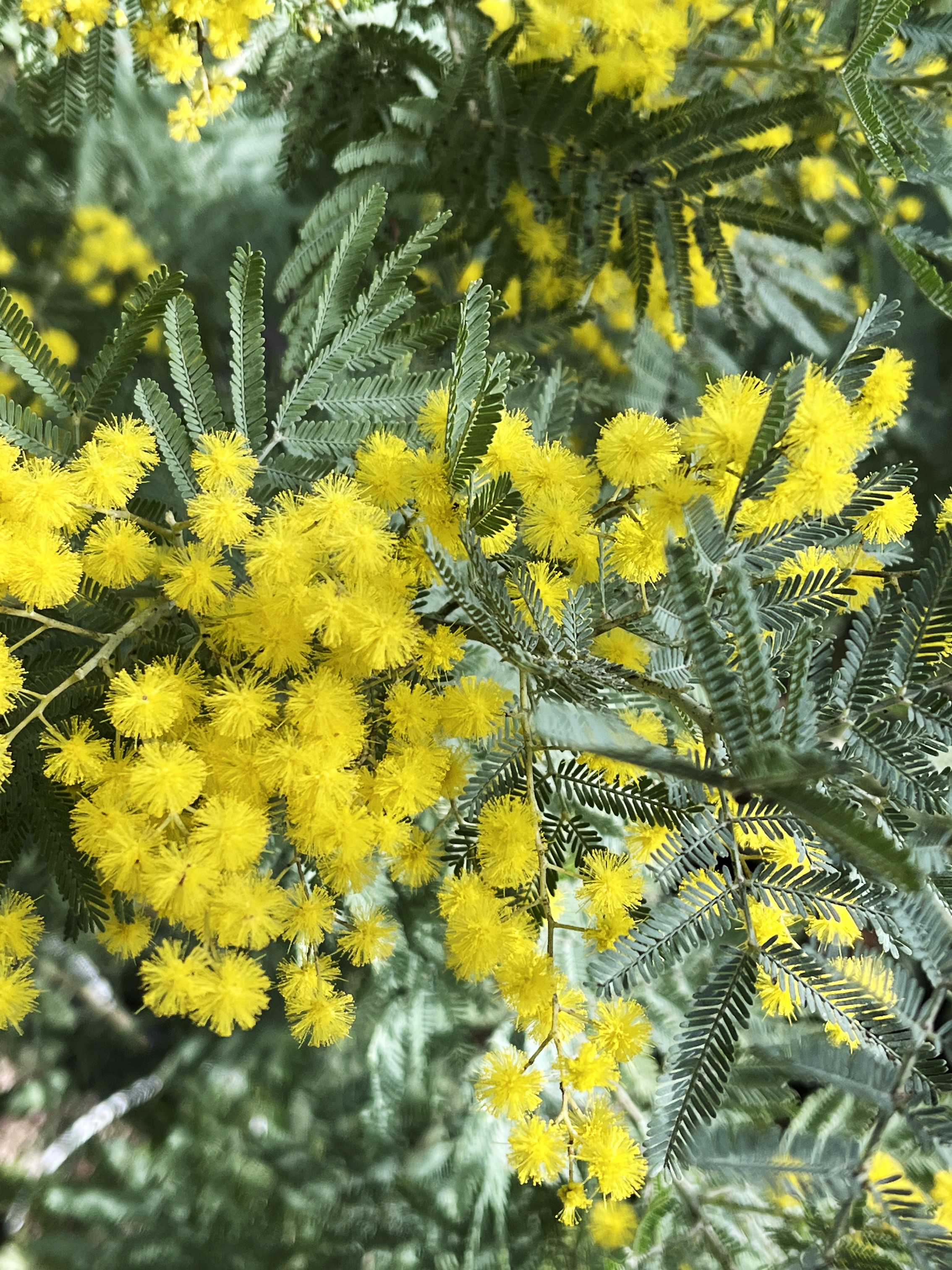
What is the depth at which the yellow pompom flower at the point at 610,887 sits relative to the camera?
0.65 metres

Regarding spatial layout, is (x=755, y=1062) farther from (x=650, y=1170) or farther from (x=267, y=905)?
(x=267, y=905)

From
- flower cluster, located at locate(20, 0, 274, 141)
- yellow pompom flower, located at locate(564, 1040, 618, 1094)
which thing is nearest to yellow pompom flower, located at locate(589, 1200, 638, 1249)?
yellow pompom flower, located at locate(564, 1040, 618, 1094)

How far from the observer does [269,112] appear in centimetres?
130

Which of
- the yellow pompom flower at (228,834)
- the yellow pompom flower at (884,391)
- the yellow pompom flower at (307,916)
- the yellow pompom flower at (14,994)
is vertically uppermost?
the yellow pompom flower at (884,391)

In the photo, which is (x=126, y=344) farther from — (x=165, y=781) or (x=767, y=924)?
(x=767, y=924)

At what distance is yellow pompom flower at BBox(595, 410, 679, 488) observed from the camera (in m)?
A: 0.58

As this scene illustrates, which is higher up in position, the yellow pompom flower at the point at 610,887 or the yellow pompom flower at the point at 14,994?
the yellow pompom flower at the point at 610,887

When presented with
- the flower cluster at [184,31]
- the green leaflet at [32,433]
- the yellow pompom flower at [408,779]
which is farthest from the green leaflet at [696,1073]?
the flower cluster at [184,31]

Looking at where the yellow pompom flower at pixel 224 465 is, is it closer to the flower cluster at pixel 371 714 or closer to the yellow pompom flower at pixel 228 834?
the flower cluster at pixel 371 714

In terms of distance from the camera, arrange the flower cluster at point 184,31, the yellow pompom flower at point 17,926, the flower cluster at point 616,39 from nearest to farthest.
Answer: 1. the yellow pompom flower at point 17,926
2. the flower cluster at point 184,31
3. the flower cluster at point 616,39

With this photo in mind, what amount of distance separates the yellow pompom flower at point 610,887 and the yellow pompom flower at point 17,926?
1.49 ft

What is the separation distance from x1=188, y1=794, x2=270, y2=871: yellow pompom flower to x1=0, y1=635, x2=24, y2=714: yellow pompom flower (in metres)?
0.17

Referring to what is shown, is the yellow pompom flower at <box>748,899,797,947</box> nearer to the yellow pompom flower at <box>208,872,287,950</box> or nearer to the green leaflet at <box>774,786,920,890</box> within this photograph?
the green leaflet at <box>774,786,920,890</box>

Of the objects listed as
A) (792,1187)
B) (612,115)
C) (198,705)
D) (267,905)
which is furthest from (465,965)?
(612,115)
